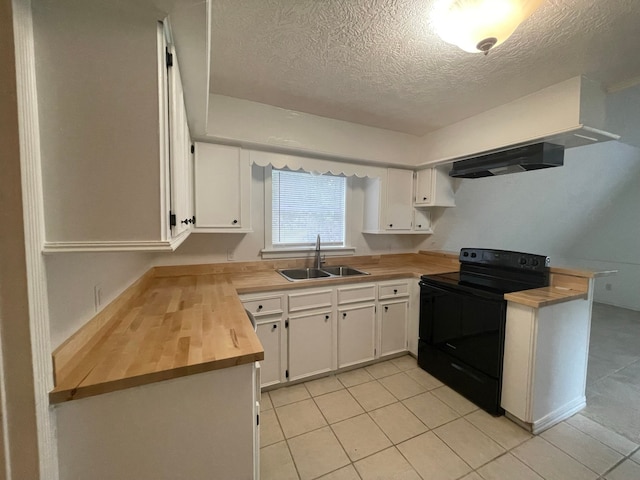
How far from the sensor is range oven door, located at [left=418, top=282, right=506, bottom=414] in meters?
1.94

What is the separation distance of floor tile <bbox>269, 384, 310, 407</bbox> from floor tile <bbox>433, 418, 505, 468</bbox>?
102 centimetres

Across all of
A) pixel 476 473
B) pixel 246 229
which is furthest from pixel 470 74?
pixel 476 473

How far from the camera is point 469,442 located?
170 centimetres

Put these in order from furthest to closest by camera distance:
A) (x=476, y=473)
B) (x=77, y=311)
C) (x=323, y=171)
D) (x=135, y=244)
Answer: (x=323, y=171) < (x=476, y=473) < (x=77, y=311) < (x=135, y=244)

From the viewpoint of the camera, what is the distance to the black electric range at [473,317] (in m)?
1.95

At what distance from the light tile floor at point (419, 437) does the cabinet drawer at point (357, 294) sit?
2.35 ft

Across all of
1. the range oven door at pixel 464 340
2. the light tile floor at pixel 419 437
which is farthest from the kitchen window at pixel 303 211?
the light tile floor at pixel 419 437

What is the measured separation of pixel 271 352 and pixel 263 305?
1.35 ft

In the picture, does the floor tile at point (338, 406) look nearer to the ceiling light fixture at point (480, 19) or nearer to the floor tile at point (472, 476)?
the floor tile at point (472, 476)

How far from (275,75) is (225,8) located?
0.58 meters

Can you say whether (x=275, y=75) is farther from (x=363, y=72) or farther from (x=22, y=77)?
(x=22, y=77)

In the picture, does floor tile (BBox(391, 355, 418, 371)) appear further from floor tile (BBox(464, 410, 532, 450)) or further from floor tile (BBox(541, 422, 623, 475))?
floor tile (BBox(541, 422, 623, 475))

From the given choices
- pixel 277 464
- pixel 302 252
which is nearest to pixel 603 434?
pixel 277 464

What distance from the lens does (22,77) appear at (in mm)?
682
